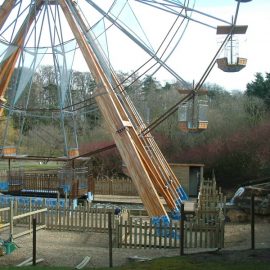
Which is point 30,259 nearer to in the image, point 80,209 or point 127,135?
point 80,209

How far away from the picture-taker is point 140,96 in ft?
164

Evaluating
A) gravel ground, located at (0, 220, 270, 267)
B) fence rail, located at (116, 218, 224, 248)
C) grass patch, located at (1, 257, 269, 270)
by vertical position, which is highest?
grass patch, located at (1, 257, 269, 270)

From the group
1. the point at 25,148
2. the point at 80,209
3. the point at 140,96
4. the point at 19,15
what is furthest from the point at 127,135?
the point at 140,96

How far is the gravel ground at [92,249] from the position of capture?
11580 millimetres

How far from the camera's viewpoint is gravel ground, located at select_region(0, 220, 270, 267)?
11.6 metres

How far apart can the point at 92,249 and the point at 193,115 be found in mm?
6550

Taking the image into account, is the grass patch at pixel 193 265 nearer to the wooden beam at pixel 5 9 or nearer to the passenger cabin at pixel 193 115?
the passenger cabin at pixel 193 115

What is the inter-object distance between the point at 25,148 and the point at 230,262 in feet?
112

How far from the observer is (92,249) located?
44.5 feet

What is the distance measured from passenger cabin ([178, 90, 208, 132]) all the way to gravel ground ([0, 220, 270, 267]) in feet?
12.6

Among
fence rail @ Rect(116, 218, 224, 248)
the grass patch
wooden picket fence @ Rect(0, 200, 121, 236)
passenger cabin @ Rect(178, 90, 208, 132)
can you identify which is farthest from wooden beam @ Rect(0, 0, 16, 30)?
the grass patch

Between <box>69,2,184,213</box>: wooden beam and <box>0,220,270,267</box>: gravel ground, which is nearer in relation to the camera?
<box>0,220,270,267</box>: gravel ground

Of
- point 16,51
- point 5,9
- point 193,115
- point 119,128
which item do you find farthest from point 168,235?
point 5,9

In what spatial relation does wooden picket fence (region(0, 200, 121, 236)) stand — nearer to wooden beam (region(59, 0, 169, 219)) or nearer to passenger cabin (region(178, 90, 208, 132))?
wooden beam (region(59, 0, 169, 219))
